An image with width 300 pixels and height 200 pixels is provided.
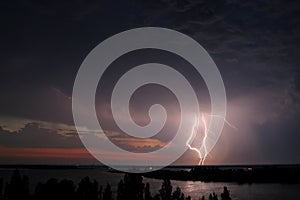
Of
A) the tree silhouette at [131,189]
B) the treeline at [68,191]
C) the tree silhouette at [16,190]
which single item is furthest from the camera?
the tree silhouette at [131,189]

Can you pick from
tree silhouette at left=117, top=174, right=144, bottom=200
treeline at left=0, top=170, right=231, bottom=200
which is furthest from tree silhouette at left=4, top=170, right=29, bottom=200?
tree silhouette at left=117, top=174, right=144, bottom=200

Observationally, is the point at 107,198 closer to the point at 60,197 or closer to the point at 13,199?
the point at 60,197

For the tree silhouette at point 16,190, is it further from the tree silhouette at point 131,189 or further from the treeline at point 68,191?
the tree silhouette at point 131,189

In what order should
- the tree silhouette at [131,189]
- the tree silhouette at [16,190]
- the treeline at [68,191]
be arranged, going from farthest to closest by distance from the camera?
the tree silhouette at [131,189] → the tree silhouette at [16,190] → the treeline at [68,191]

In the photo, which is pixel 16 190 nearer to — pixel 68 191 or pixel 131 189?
pixel 68 191

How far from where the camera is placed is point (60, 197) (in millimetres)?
37438

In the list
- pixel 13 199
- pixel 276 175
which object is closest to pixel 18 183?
pixel 13 199

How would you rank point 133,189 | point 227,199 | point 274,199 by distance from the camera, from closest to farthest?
point 227,199
point 133,189
point 274,199

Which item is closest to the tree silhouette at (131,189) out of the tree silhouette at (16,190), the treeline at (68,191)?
the treeline at (68,191)

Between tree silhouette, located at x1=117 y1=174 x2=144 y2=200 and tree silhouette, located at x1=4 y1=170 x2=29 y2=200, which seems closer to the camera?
tree silhouette, located at x1=4 y1=170 x2=29 y2=200

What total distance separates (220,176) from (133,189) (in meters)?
108

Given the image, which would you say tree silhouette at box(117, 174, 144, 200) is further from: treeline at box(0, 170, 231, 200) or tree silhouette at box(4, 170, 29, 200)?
tree silhouette at box(4, 170, 29, 200)

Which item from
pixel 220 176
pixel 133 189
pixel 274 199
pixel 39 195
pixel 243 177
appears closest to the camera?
pixel 39 195

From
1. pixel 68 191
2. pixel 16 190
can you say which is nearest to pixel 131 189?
pixel 68 191
